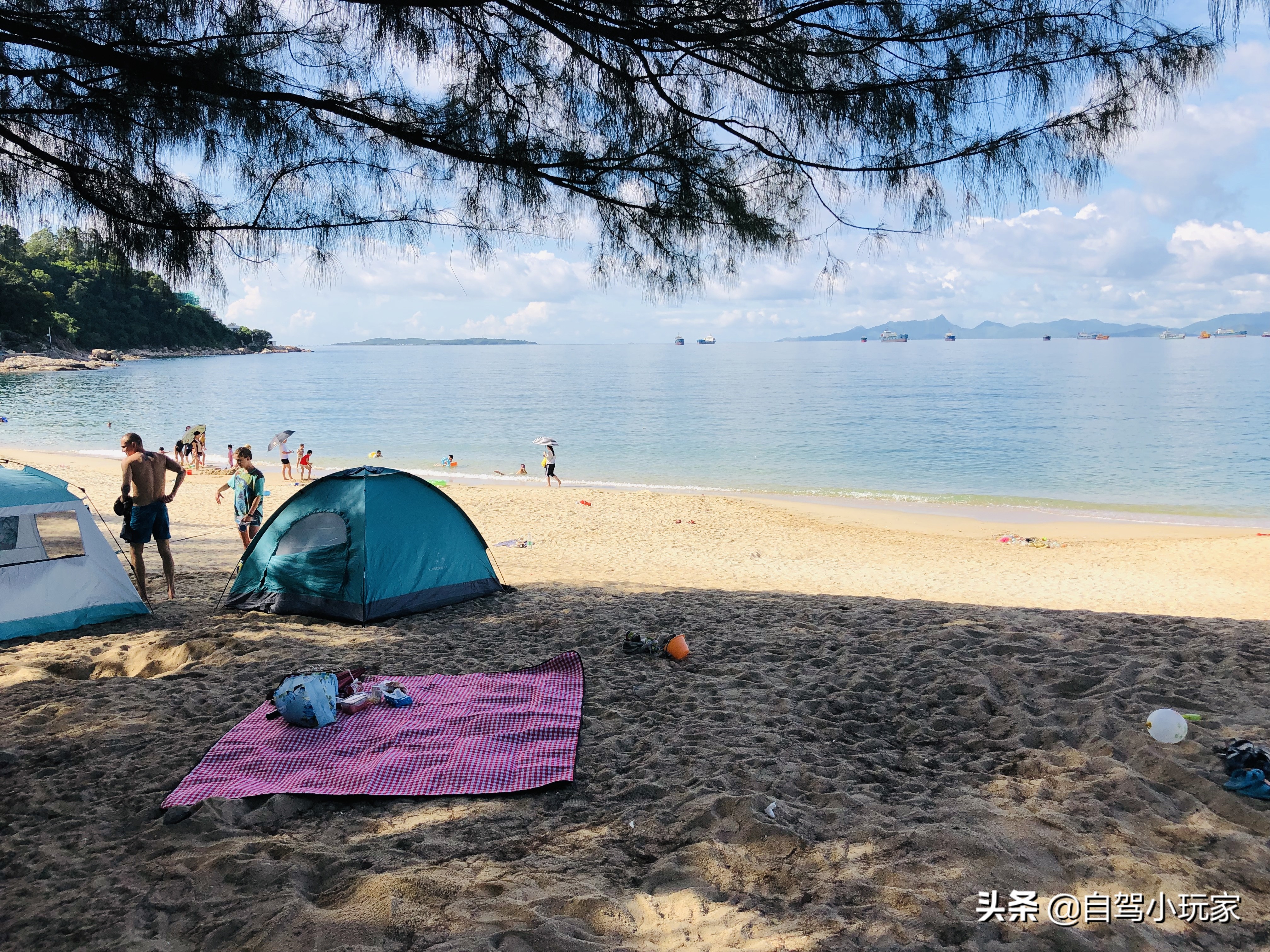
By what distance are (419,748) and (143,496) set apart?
471 cm

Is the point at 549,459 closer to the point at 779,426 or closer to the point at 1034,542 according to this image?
the point at 1034,542

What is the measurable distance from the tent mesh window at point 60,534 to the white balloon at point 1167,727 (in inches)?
300

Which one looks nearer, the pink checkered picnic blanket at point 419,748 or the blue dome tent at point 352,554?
the pink checkered picnic blanket at point 419,748

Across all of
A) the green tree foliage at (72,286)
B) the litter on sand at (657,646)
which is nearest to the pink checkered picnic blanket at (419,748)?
the litter on sand at (657,646)

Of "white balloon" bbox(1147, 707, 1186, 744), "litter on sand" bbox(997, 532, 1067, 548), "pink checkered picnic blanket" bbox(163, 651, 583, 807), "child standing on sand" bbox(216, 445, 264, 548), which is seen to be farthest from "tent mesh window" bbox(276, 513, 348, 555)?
"litter on sand" bbox(997, 532, 1067, 548)

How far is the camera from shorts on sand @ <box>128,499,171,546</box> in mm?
7203

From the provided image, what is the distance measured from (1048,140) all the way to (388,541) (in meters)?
5.76

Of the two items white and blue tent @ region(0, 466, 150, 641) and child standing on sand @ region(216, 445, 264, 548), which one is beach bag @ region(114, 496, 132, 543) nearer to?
white and blue tent @ region(0, 466, 150, 641)

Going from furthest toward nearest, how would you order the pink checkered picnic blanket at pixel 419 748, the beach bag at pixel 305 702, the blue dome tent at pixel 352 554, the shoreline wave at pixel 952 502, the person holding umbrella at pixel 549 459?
the person holding umbrella at pixel 549 459 < the shoreline wave at pixel 952 502 < the blue dome tent at pixel 352 554 < the beach bag at pixel 305 702 < the pink checkered picnic blanket at pixel 419 748

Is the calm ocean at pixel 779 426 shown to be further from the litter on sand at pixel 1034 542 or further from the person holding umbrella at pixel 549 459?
the litter on sand at pixel 1034 542

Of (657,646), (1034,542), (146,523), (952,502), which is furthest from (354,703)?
(952,502)

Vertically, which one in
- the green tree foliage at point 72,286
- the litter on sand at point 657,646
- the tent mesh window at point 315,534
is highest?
the green tree foliage at point 72,286

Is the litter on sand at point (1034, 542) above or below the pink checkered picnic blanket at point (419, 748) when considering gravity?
below

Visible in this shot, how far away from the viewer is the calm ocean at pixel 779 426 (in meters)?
22.9
